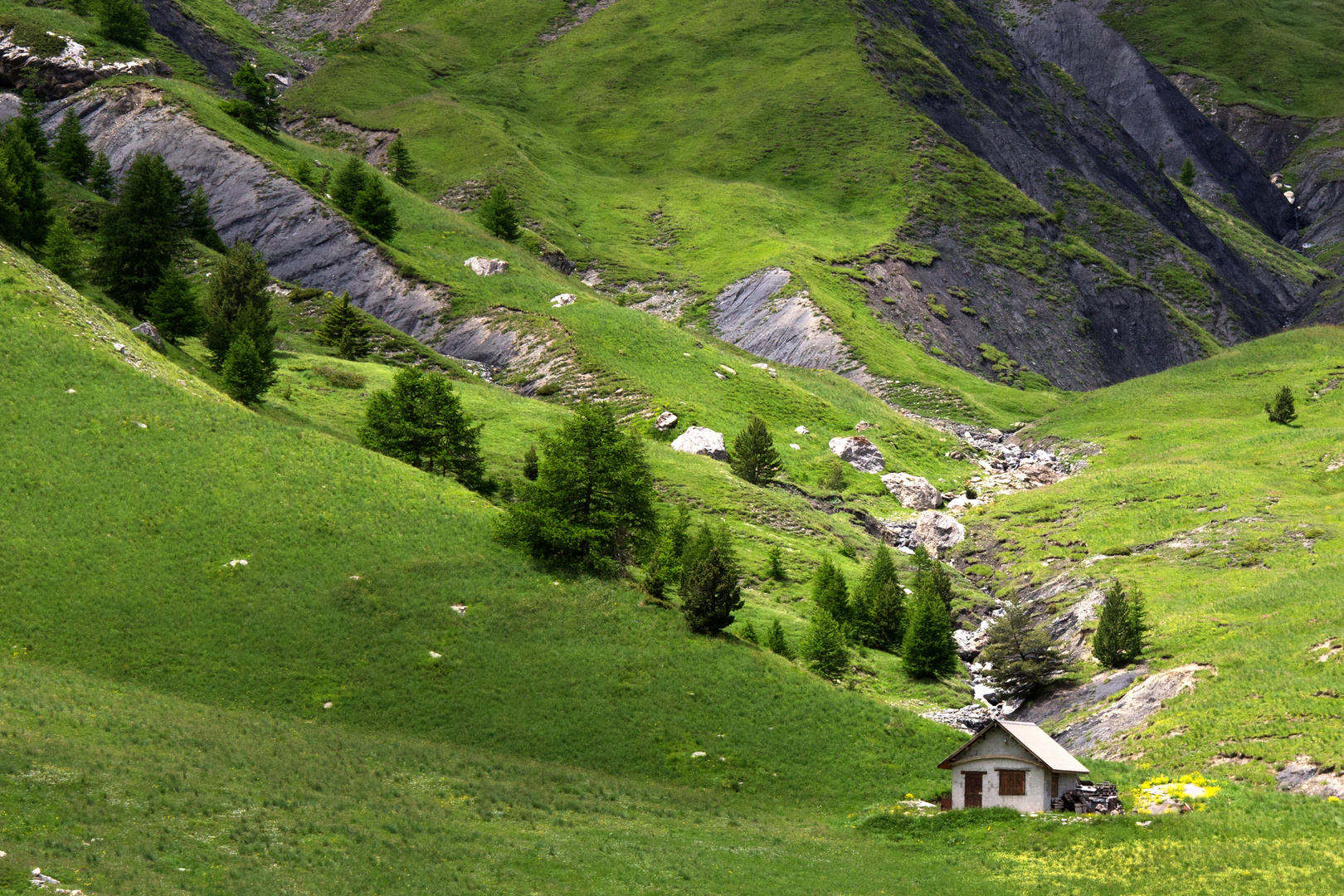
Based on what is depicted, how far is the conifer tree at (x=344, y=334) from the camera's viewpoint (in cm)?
9300

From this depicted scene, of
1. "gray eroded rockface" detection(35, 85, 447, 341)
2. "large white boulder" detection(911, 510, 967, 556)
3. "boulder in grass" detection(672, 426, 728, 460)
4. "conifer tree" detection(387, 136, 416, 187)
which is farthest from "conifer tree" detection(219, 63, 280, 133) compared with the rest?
"large white boulder" detection(911, 510, 967, 556)

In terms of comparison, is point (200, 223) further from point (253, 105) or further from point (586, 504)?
point (586, 504)

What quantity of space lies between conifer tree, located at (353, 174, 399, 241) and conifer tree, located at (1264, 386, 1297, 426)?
95.5m

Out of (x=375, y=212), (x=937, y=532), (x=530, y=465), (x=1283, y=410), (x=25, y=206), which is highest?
(x=375, y=212)

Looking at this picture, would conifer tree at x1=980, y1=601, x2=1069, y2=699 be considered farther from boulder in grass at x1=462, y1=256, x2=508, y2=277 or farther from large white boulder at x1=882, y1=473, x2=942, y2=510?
boulder in grass at x1=462, y1=256, x2=508, y2=277

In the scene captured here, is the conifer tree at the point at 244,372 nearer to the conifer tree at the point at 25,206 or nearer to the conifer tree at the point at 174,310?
the conifer tree at the point at 174,310

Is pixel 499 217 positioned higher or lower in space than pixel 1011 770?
higher

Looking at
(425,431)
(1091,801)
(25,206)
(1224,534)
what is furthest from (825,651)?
(25,206)

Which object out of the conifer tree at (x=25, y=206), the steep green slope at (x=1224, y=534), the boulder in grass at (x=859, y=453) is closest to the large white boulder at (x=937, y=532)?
the steep green slope at (x=1224, y=534)

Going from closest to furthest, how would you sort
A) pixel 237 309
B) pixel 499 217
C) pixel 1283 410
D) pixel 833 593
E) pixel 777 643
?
pixel 777 643 → pixel 833 593 → pixel 237 309 → pixel 1283 410 → pixel 499 217

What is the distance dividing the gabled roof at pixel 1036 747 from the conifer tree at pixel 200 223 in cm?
8831

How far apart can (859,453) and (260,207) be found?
7176 centimetres

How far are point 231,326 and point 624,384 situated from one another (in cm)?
3627

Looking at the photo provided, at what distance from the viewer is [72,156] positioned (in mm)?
101875
